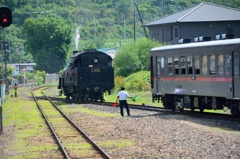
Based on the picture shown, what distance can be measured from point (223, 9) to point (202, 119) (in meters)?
45.5

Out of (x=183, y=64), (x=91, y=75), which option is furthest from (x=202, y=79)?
(x=91, y=75)

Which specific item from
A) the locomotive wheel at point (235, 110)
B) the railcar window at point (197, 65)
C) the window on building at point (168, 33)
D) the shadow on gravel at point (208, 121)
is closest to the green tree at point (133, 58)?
the window on building at point (168, 33)

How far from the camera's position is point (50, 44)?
115875 mm

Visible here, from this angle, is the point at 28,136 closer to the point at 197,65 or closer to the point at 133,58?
the point at 197,65

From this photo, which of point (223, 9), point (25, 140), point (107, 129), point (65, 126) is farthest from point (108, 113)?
point (223, 9)

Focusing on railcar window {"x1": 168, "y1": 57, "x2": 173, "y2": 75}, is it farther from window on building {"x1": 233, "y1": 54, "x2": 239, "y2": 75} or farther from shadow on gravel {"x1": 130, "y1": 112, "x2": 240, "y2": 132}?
window on building {"x1": 233, "y1": 54, "x2": 239, "y2": 75}

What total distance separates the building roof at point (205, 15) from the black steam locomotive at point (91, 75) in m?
24.0

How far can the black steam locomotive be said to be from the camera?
39531mm

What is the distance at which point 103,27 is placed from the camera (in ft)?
543

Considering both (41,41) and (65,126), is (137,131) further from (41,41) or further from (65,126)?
(41,41)

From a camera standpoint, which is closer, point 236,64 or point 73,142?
point 73,142

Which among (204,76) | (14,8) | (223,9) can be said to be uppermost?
(14,8)

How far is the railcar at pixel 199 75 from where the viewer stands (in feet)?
72.1

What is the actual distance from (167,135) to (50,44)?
98411 millimetres
